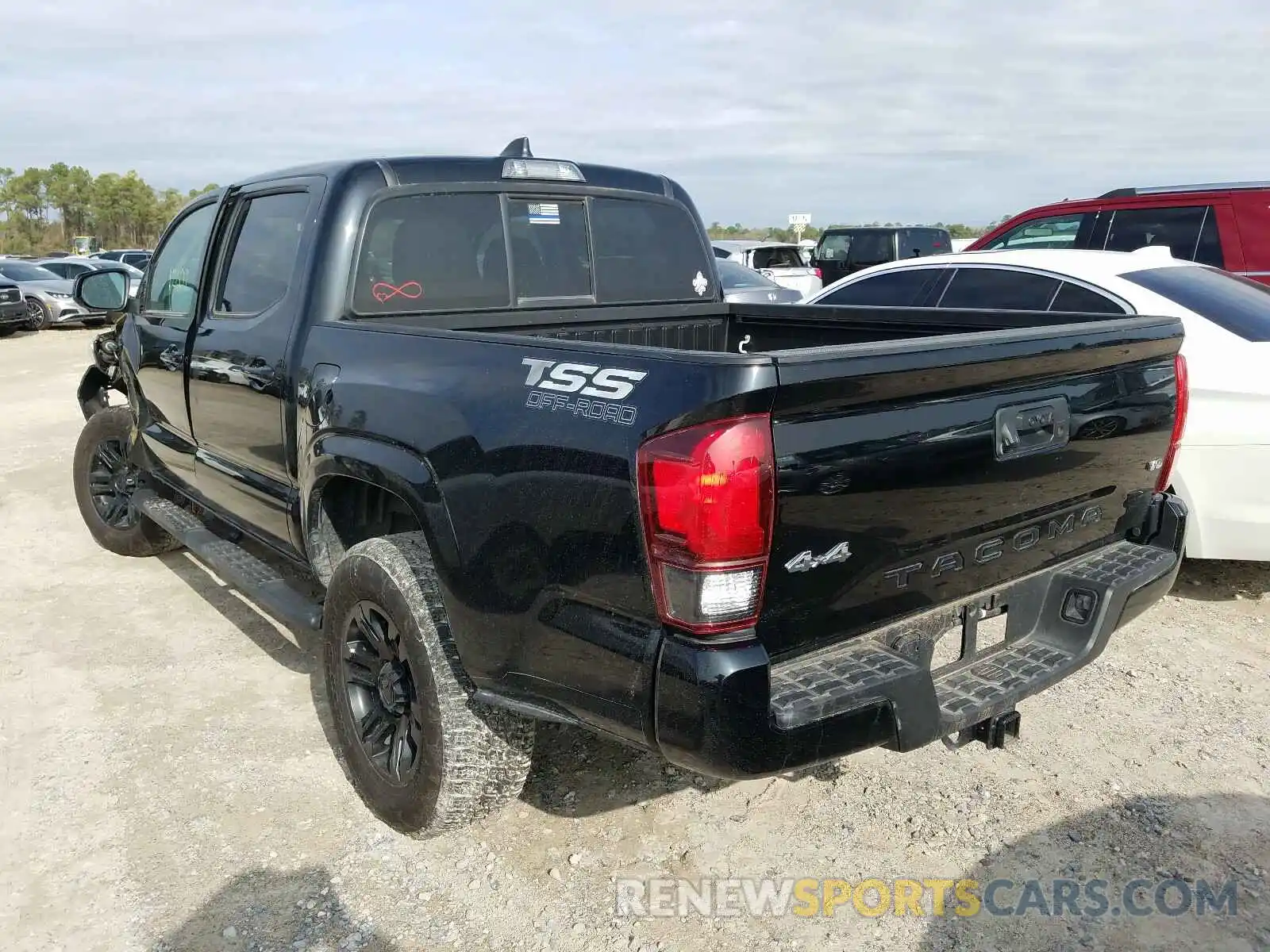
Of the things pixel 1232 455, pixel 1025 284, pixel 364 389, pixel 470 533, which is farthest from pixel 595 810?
pixel 1025 284

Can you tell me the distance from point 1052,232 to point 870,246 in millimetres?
9563

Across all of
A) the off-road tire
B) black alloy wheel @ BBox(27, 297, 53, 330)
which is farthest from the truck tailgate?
black alloy wheel @ BBox(27, 297, 53, 330)

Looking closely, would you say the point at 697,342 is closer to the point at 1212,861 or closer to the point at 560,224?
the point at 560,224

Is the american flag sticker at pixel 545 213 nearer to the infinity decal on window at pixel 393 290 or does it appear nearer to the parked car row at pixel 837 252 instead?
the infinity decal on window at pixel 393 290

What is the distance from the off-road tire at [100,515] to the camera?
18.3ft

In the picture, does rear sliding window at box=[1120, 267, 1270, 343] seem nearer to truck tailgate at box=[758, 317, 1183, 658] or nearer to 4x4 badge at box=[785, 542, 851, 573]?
truck tailgate at box=[758, 317, 1183, 658]

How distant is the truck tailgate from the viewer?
84.7 inches

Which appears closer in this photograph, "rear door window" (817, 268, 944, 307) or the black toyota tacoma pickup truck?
the black toyota tacoma pickup truck

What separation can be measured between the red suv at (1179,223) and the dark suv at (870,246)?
8818mm

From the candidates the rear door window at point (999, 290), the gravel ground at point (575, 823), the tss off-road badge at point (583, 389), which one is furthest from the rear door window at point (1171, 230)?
the tss off-road badge at point (583, 389)

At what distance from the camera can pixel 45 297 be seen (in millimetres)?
21391

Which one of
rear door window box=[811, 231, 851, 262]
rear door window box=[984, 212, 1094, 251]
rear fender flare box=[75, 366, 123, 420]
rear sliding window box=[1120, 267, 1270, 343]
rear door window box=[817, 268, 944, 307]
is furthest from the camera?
rear door window box=[811, 231, 851, 262]

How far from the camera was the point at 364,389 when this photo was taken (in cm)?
300

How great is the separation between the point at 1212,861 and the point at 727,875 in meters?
1.44
